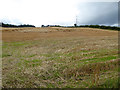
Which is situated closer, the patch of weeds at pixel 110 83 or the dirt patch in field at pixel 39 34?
the patch of weeds at pixel 110 83

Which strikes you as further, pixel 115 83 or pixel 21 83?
pixel 21 83

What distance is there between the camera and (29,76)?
738 cm

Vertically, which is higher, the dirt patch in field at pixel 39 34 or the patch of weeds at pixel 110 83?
the dirt patch in field at pixel 39 34

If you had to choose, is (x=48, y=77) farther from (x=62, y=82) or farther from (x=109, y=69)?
(x=109, y=69)

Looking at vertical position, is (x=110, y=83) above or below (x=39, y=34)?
below

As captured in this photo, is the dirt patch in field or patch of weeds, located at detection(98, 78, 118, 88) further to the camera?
the dirt patch in field

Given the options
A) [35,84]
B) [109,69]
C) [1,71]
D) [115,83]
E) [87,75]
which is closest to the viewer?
[115,83]

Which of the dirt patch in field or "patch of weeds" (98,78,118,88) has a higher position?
the dirt patch in field

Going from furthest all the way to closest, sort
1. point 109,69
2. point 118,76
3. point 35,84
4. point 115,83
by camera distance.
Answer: point 109,69 < point 35,84 < point 118,76 < point 115,83

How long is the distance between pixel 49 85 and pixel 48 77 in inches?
41.9

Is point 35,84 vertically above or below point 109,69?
below

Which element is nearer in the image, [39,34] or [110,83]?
[110,83]

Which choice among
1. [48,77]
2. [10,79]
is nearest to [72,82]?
[48,77]

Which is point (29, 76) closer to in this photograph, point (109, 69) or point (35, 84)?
point (35, 84)
